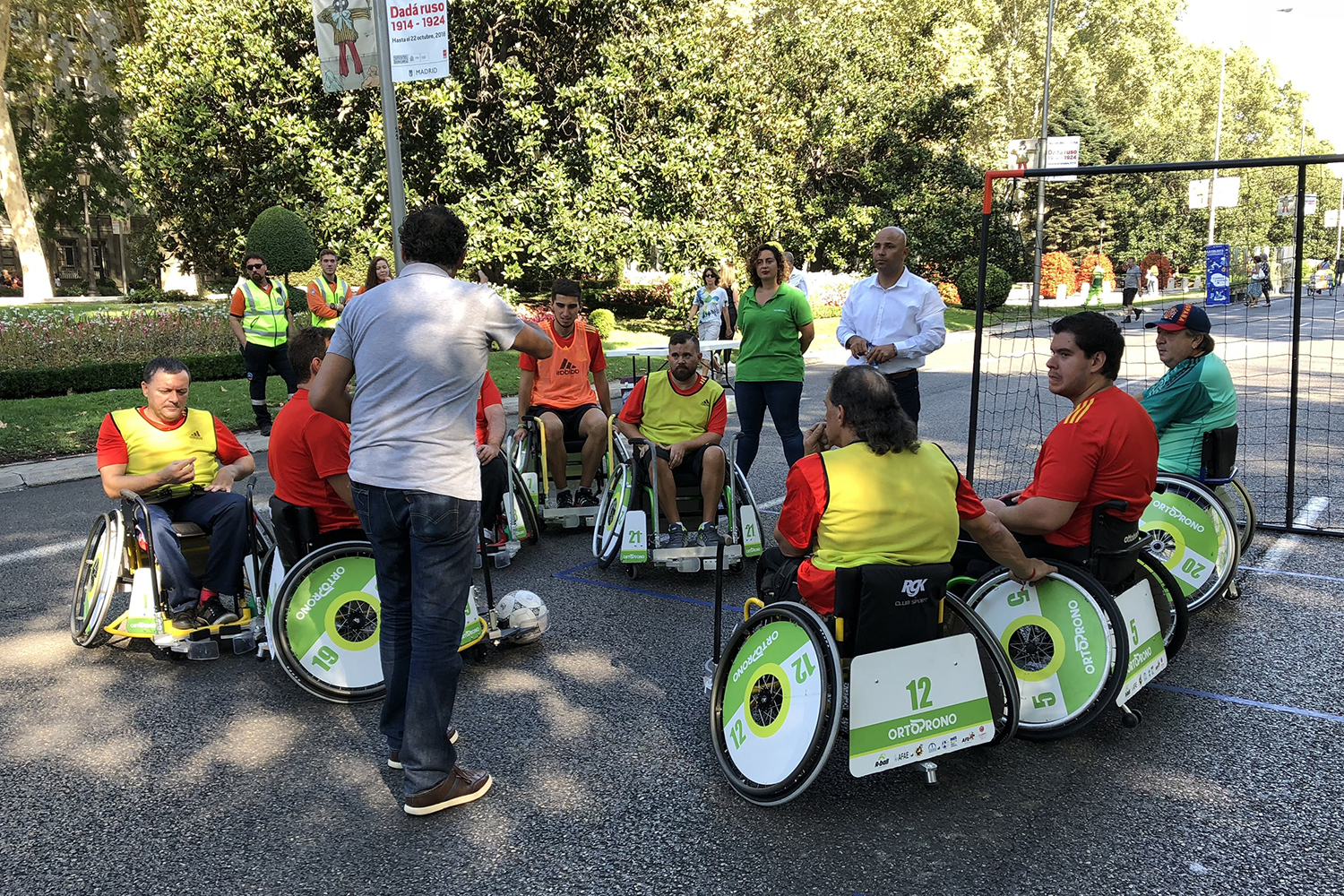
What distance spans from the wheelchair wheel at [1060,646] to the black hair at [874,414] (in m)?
0.86

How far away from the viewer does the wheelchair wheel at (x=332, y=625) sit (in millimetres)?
4070

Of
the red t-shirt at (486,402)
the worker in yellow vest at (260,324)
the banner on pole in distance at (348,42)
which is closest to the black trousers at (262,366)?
the worker in yellow vest at (260,324)

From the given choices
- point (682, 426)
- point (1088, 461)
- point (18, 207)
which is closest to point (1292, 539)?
point (1088, 461)

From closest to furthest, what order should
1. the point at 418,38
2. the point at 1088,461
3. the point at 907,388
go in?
the point at 1088,461 < the point at 907,388 < the point at 418,38

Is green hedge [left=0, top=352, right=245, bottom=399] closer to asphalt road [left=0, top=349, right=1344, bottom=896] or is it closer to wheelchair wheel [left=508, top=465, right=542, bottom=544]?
wheelchair wheel [left=508, top=465, right=542, bottom=544]

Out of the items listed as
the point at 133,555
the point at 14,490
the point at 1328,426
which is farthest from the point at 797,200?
the point at 133,555

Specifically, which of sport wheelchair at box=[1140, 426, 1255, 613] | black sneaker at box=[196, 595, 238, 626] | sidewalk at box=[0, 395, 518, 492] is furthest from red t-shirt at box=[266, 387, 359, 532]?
sidewalk at box=[0, 395, 518, 492]

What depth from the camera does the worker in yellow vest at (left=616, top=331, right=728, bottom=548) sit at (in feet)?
19.6

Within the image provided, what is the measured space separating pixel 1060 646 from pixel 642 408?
3.33m

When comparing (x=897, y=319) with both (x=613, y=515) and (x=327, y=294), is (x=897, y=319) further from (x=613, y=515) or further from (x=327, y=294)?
(x=327, y=294)

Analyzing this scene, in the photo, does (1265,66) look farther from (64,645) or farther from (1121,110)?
(64,645)

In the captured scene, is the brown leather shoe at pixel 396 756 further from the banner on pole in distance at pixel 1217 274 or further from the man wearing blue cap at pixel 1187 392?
the banner on pole in distance at pixel 1217 274

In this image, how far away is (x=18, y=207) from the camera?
3319 cm

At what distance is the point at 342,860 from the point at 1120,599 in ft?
9.28
